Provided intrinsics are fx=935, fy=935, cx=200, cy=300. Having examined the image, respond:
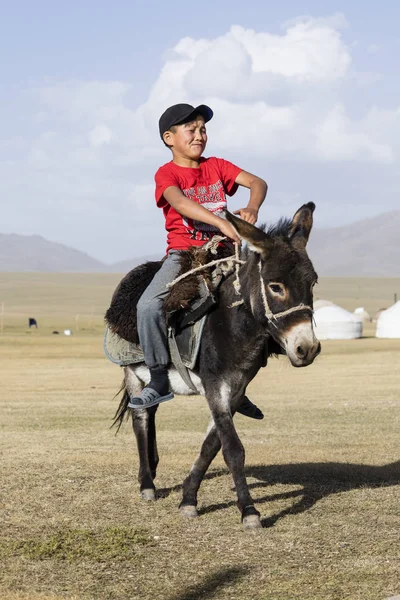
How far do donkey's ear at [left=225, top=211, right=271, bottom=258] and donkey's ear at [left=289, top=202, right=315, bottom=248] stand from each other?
275mm

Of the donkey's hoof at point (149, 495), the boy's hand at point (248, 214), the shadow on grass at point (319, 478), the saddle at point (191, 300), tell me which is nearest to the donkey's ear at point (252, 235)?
the boy's hand at point (248, 214)

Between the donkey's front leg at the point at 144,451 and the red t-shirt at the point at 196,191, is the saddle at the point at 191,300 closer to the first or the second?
the red t-shirt at the point at 196,191

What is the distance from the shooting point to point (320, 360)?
4300 cm

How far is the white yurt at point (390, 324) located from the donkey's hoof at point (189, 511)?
5616cm

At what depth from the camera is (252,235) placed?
24.5 ft

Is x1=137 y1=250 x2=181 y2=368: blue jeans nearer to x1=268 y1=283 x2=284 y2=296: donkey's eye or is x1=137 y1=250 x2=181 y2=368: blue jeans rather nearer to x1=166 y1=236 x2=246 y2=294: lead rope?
x1=166 y1=236 x2=246 y2=294: lead rope

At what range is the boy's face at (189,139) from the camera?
8484 mm

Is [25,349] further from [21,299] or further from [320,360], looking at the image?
[21,299]

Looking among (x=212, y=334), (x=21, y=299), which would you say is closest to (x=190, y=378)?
(x=212, y=334)

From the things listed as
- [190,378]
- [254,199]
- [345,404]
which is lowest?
[345,404]

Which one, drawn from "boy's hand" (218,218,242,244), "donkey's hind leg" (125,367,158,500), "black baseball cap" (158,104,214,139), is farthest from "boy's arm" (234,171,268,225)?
"donkey's hind leg" (125,367,158,500)

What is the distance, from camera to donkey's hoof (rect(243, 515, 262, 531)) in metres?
7.64

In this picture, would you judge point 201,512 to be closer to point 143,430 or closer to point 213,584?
point 143,430

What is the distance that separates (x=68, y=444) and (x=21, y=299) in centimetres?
14017
